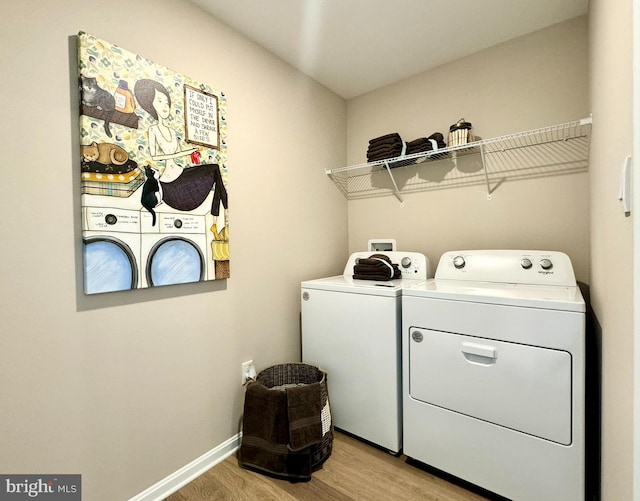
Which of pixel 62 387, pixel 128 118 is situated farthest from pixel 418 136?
pixel 62 387

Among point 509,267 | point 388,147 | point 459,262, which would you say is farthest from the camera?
point 388,147

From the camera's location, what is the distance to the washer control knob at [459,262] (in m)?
1.83

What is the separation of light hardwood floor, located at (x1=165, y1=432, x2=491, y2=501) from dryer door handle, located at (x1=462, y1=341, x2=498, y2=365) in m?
0.62

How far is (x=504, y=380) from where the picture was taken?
1.29 m

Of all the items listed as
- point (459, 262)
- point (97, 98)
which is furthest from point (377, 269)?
point (97, 98)

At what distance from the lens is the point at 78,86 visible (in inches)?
45.0

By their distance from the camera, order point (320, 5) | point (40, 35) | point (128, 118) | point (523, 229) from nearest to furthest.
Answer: point (40, 35), point (128, 118), point (320, 5), point (523, 229)

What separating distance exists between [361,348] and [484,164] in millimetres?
1338

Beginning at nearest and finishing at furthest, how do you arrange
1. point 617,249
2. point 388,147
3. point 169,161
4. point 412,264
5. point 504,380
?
point 617,249
point 504,380
point 169,161
point 412,264
point 388,147

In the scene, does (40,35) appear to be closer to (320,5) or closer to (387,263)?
(320,5)

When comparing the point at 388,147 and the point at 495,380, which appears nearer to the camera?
the point at 495,380

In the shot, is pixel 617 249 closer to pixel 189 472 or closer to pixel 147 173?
pixel 147 173

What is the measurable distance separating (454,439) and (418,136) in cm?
184

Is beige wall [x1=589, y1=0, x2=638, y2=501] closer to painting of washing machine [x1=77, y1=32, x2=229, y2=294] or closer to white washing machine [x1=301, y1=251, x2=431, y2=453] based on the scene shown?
white washing machine [x1=301, y1=251, x2=431, y2=453]
